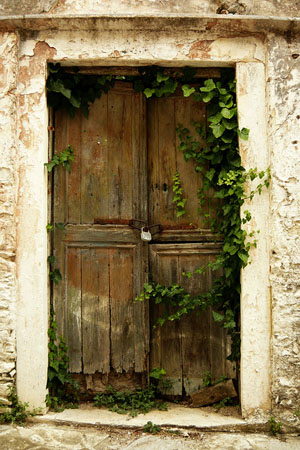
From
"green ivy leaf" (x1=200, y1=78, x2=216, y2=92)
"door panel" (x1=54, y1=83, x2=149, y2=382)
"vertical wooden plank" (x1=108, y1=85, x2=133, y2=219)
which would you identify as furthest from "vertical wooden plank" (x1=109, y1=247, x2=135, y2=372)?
"green ivy leaf" (x1=200, y1=78, x2=216, y2=92)

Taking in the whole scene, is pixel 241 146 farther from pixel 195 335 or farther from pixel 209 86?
pixel 195 335

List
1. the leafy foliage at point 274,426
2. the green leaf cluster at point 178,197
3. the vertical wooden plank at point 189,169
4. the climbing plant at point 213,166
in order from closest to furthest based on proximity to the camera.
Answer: the leafy foliage at point 274,426, the climbing plant at point 213,166, the green leaf cluster at point 178,197, the vertical wooden plank at point 189,169

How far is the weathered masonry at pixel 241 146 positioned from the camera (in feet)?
11.1

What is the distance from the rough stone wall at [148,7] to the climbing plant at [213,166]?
0.43m

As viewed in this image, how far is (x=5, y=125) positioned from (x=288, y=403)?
117 inches

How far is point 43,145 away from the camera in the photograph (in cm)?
346

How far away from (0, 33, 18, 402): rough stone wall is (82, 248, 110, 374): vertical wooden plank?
0.62m

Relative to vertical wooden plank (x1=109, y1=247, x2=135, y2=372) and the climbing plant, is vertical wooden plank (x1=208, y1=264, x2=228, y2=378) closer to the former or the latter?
the climbing plant

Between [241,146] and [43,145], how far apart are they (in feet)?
4.99

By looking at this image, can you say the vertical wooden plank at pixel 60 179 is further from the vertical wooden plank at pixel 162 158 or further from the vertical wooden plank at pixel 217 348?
the vertical wooden plank at pixel 217 348

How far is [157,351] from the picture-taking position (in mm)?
3893

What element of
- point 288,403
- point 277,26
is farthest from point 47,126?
point 288,403

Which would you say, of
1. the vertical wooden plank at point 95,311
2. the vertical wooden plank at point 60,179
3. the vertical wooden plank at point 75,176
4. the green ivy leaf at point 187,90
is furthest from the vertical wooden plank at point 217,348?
the green ivy leaf at point 187,90

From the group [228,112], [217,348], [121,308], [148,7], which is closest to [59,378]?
[121,308]
